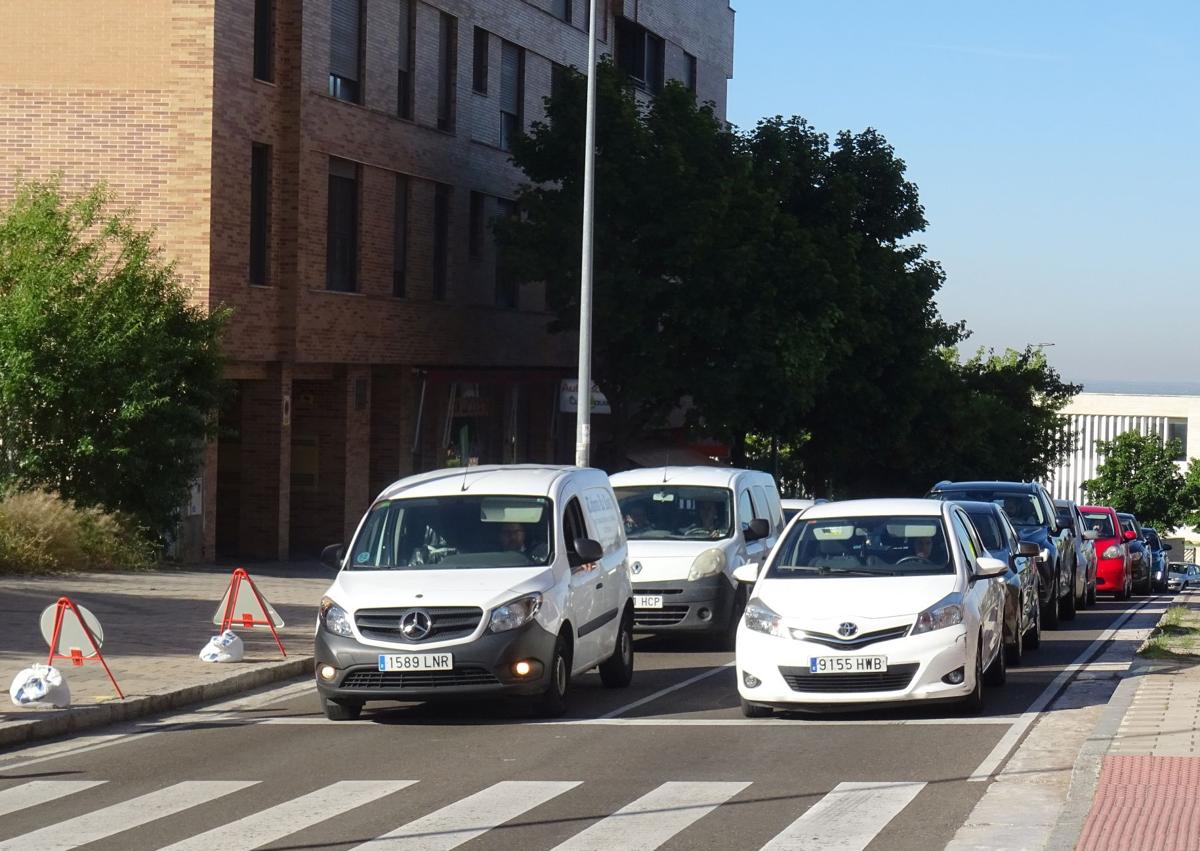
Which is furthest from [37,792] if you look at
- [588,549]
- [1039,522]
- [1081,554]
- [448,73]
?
[448,73]

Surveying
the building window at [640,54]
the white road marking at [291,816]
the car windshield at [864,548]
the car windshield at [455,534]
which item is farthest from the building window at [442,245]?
the white road marking at [291,816]

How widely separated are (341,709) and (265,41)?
18754 millimetres

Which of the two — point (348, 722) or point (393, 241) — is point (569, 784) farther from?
point (393, 241)

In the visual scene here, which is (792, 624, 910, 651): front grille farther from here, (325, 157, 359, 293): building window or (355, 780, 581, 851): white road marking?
(325, 157, 359, 293): building window

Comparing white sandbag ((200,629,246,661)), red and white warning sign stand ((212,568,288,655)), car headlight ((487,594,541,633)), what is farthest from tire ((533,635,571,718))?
red and white warning sign stand ((212,568,288,655))

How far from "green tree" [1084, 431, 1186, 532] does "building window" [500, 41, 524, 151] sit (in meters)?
66.4

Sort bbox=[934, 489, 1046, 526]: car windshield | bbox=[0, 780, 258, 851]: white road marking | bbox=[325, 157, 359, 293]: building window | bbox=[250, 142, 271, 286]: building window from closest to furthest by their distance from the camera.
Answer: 1. bbox=[0, 780, 258, 851]: white road marking
2. bbox=[934, 489, 1046, 526]: car windshield
3. bbox=[250, 142, 271, 286]: building window
4. bbox=[325, 157, 359, 293]: building window

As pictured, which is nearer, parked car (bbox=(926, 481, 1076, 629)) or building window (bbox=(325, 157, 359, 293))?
parked car (bbox=(926, 481, 1076, 629))

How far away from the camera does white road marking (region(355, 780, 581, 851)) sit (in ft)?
28.6

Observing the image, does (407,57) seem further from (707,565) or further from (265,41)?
(707,565)

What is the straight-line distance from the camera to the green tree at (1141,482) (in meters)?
99.7

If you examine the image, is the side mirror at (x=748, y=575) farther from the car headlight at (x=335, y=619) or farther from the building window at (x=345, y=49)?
the building window at (x=345, y=49)

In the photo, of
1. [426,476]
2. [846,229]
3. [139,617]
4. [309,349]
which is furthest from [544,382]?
[426,476]

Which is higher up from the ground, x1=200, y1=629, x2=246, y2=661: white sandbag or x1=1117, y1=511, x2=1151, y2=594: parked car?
x1=200, y1=629, x2=246, y2=661: white sandbag
